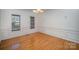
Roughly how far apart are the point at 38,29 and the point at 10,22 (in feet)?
1.98

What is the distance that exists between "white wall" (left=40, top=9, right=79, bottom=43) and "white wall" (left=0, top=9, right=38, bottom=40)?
0.24 m

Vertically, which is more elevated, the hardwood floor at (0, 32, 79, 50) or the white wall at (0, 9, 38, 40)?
the white wall at (0, 9, 38, 40)

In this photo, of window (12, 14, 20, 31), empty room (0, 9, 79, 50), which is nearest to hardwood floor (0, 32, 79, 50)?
empty room (0, 9, 79, 50)

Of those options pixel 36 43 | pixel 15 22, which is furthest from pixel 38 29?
pixel 15 22

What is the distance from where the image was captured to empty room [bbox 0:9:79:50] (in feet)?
6.99

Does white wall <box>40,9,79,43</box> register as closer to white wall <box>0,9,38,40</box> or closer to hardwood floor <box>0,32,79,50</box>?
hardwood floor <box>0,32,79,50</box>

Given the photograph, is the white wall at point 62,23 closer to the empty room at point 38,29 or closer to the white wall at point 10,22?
the empty room at point 38,29

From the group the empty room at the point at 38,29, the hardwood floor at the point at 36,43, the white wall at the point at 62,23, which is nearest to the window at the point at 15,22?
the empty room at the point at 38,29

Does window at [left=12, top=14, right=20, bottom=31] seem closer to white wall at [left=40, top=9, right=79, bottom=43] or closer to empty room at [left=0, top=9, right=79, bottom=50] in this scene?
empty room at [left=0, top=9, right=79, bottom=50]

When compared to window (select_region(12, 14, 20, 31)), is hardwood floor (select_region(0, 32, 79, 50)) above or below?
below

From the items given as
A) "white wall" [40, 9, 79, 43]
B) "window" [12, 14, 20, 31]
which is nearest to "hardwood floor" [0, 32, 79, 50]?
"white wall" [40, 9, 79, 43]

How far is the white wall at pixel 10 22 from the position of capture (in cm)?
214
